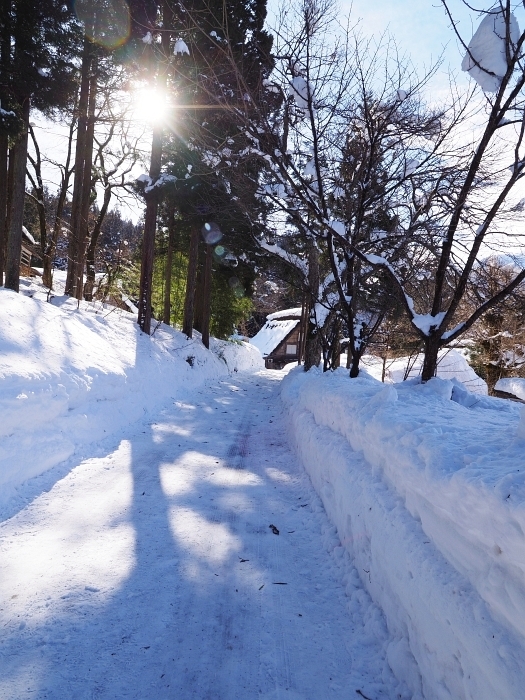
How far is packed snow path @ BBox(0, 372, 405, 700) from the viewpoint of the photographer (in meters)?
2.20

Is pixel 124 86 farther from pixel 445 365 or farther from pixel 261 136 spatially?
pixel 445 365

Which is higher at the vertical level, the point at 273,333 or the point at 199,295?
the point at 199,295

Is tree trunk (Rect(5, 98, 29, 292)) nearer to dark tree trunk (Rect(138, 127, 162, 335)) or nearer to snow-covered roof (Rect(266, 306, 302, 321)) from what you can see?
dark tree trunk (Rect(138, 127, 162, 335))

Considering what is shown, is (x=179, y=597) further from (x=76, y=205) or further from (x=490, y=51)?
(x=76, y=205)

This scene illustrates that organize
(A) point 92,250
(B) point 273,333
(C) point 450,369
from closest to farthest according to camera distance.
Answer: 1. (A) point 92,250
2. (C) point 450,369
3. (B) point 273,333

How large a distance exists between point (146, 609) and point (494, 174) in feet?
21.6

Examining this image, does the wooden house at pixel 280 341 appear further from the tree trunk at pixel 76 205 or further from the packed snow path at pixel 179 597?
the packed snow path at pixel 179 597

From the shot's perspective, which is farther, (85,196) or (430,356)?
(85,196)

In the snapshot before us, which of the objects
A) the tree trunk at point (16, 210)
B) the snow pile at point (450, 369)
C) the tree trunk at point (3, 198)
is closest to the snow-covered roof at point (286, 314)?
the snow pile at point (450, 369)

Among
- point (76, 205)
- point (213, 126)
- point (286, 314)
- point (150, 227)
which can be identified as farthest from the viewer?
point (286, 314)

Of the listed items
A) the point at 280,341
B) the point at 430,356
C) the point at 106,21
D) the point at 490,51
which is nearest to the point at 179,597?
the point at 430,356

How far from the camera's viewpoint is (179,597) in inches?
111

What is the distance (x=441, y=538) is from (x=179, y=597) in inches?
69.9

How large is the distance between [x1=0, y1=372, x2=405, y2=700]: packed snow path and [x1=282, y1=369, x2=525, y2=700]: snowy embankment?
318mm
